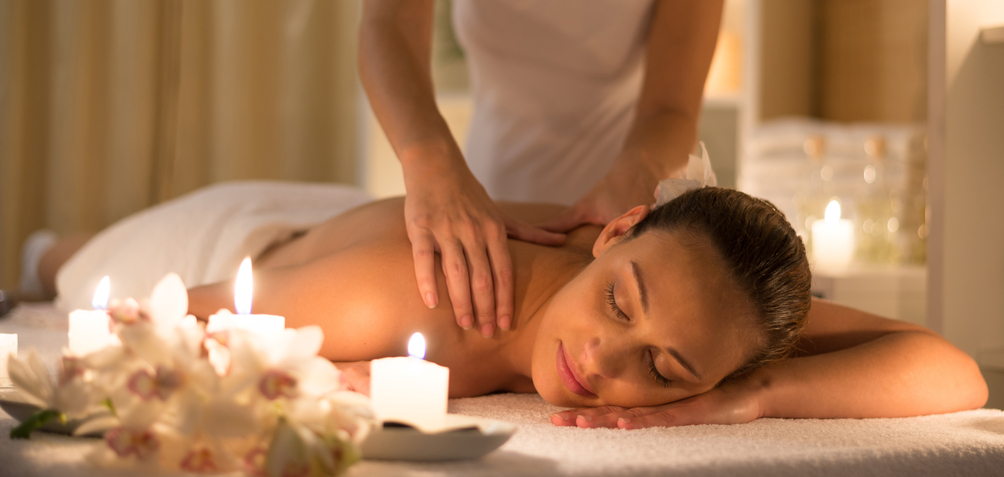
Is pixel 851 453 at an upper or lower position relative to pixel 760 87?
lower

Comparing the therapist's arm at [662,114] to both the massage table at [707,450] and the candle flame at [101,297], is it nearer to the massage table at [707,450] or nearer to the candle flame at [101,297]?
the massage table at [707,450]

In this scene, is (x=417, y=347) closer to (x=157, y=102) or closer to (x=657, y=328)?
(x=657, y=328)

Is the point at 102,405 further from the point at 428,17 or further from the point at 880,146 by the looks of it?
the point at 880,146

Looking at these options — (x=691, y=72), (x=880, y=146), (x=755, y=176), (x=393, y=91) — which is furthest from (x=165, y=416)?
(x=755, y=176)

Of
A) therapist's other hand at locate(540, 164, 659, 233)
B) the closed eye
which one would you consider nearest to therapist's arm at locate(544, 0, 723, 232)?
therapist's other hand at locate(540, 164, 659, 233)

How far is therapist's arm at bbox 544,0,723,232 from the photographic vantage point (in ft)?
4.94

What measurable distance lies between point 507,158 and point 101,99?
228 centimetres

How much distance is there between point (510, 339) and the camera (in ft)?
4.37

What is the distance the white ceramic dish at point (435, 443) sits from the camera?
78cm

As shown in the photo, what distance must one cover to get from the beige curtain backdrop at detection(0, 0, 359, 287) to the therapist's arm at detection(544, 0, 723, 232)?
7.47ft

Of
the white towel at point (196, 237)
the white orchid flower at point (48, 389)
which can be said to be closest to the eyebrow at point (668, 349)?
the white orchid flower at point (48, 389)

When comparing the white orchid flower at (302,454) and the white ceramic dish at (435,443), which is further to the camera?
the white ceramic dish at (435,443)

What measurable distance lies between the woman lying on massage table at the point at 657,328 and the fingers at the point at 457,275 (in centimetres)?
3

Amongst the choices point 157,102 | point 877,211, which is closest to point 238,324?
point 877,211
